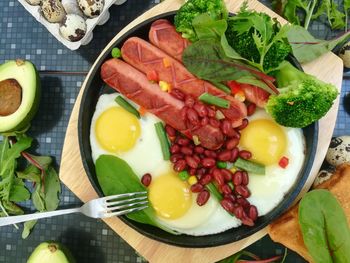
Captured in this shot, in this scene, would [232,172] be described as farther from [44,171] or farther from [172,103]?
[44,171]

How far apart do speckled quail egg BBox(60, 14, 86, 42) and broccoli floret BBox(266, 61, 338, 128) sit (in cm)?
82

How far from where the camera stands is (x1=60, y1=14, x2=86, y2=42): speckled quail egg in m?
2.02

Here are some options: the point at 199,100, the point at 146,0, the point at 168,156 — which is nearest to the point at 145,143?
the point at 168,156

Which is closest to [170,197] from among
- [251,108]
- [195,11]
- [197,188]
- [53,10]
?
[197,188]

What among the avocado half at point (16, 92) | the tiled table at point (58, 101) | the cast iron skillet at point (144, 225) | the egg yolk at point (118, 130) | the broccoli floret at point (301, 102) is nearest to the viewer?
the broccoli floret at point (301, 102)

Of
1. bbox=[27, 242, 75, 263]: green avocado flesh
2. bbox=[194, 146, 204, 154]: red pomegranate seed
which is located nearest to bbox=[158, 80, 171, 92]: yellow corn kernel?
bbox=[194, 146, 204, 154]: red pomegranate seed

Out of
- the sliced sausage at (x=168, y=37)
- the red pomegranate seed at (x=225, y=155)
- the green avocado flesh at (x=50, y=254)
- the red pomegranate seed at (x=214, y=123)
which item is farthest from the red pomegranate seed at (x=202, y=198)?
the green avocado flesh at (x=50, y=254)

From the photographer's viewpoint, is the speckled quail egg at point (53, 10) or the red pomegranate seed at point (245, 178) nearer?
the red pomegranate seed at point (245, 178)

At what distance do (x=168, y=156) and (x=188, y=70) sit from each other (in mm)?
312

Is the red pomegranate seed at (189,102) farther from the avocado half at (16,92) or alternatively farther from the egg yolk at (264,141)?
the avocado half at (16,92)

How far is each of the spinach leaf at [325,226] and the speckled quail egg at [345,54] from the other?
592mm

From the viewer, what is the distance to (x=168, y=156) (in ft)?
6.01

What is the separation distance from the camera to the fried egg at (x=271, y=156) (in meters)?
1.77

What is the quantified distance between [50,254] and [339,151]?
119 centimetres
